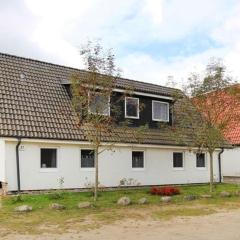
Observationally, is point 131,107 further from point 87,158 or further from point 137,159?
point 87,158

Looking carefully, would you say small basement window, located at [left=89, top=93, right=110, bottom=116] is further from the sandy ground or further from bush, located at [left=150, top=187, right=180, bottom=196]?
the sandy ground

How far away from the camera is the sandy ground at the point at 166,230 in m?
13.2

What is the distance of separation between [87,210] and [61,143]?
706cm

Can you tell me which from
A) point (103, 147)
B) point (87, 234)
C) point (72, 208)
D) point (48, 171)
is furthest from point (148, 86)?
point (87, 234)

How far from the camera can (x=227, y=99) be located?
26.5m

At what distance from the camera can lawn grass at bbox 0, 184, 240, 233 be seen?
15.2 m

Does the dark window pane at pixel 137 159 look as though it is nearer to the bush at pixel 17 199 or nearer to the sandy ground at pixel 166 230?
the bush at pixel 17 199

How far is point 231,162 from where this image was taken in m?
42.3

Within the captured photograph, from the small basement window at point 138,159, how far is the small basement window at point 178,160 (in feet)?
9.58

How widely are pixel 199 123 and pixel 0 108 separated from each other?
1090 centimetres

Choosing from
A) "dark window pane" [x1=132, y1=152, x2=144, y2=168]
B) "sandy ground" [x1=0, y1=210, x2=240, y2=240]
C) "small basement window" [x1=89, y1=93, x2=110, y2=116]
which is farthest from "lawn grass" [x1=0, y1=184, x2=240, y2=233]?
"dark window pane" [x1=132, y1=152, x2=144, y2=168]

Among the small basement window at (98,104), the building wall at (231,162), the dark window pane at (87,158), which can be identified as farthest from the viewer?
the building wall at (231,162)

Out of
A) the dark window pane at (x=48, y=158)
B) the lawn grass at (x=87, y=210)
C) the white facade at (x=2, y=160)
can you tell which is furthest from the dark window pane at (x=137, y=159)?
the white facade at (x=2, y=160)

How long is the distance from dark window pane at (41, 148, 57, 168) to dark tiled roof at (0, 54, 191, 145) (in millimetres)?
895
